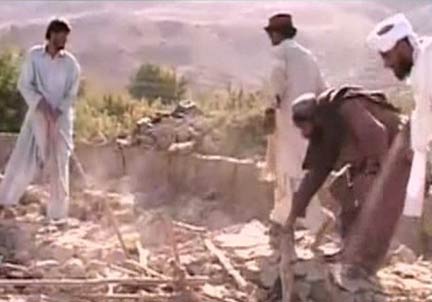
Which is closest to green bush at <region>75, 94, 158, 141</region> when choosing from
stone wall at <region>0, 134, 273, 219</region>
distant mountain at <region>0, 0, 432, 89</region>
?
stone wall at <region>0, 134, 273, 219</region>

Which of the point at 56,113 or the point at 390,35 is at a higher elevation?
the point at 390,35

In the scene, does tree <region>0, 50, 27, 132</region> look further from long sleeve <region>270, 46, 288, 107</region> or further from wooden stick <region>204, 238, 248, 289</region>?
long sleeve <region>270, 46, 288, 107</region>

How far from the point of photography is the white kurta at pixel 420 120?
7.01 meters

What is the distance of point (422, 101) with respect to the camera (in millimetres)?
7039

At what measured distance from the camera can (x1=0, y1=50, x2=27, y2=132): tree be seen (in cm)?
1519

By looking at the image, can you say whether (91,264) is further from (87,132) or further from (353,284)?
(87,132)

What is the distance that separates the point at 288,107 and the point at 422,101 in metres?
2.20

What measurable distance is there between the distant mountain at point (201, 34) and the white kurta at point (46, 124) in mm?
9531

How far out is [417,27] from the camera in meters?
14.8

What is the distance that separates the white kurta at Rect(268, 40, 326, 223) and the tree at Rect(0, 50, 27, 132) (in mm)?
6250

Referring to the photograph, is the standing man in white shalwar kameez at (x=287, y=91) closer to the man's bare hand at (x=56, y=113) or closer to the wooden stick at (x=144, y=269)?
the wooden stick at (x=144, y=269)

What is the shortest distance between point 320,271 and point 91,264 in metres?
1.77

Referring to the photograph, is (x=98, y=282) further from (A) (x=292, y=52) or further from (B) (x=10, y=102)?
(B) (x=10, y=102)

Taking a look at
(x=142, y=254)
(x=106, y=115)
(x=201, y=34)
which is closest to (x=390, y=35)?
(x=142, y=254)
